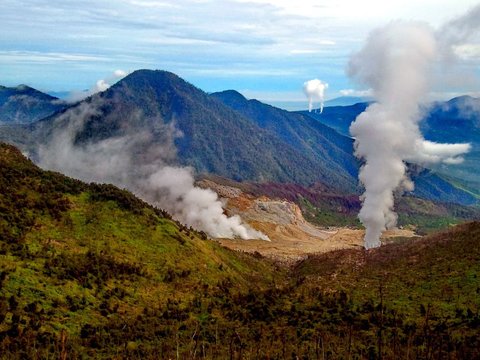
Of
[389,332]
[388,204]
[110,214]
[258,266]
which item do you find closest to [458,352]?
[389,332]

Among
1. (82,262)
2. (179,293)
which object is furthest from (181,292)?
(82,262)

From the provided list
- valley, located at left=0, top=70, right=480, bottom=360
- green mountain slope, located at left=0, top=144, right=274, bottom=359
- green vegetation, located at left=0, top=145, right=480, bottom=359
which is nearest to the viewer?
green vegetation, located at left=0, top=145, right=480, bottom=359

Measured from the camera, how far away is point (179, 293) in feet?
214

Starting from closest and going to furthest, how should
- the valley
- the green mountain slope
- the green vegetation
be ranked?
the green vegetation, the valley, the green mountain slope

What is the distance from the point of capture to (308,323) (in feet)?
164

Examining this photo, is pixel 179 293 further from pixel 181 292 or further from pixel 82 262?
pixel 82 262

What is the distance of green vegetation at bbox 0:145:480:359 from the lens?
42.9 m

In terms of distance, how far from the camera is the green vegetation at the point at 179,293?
42875 mm

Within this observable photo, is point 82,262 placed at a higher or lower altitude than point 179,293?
higher

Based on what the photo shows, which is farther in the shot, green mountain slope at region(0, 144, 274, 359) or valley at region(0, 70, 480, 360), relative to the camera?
green mountain slope at region(0, 144, 274, 359)

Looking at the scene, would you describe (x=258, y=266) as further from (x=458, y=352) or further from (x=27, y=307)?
(x=458, y=352)

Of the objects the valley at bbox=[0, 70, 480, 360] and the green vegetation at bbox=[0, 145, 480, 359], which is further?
the valley at bbox=[0, 70, 480, 360]

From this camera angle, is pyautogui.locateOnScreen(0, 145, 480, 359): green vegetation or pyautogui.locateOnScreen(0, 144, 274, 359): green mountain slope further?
pyautogui.locateOnScreen(0, 144, 274, 359): green mountain slope

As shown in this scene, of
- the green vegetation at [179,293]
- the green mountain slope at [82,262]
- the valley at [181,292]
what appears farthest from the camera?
the green mountain slope at [82,262]
